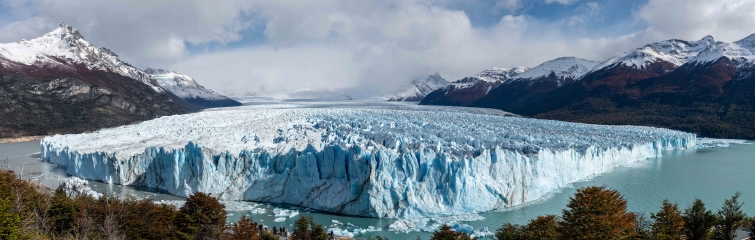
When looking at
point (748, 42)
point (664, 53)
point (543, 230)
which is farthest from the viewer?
point (664, 53)

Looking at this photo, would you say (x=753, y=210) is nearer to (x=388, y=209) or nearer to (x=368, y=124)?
(x=388, y=209)

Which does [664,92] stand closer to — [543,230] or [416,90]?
[543,230]

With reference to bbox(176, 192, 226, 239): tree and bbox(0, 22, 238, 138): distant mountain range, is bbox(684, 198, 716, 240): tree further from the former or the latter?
bbox(0, 22, 238, 138): distant mountain range

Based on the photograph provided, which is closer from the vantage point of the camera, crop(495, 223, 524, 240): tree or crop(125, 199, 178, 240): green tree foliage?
crop(125, 199, 178, 240): green tree foliage

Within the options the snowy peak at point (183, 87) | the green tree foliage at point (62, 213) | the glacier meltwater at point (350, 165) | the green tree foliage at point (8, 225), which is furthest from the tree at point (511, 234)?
the snowy peak at point (183, 87)

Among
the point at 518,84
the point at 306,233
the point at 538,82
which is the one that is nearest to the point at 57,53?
the point at 518,84

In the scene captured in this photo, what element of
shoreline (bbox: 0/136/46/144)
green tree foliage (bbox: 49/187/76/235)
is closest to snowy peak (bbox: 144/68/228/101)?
shoreline (bbox: 0/136/46/144)

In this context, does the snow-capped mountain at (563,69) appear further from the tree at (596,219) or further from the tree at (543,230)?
the tree at (596,219)
